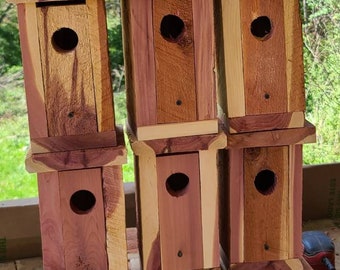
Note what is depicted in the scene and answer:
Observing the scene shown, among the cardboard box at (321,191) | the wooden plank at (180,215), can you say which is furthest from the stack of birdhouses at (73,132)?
the cardboard box at (321,191)

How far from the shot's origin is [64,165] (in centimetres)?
175

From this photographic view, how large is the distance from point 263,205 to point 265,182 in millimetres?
105

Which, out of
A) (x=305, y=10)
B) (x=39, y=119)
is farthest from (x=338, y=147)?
(x=39, y=119)

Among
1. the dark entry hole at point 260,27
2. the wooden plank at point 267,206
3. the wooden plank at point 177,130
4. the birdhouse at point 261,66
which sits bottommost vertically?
the wooden plank at point 267,206

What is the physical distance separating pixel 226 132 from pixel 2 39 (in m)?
2.36

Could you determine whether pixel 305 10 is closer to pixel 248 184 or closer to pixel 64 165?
pixel 248 184

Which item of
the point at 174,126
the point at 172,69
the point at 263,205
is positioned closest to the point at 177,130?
the point at 174,126

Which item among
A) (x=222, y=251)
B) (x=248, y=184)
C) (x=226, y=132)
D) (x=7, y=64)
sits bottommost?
(x=222, y=251)

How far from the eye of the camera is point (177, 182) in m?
2.00

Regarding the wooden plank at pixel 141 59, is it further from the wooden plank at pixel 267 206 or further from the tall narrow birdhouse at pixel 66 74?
the wooden plank at pixel 267 206

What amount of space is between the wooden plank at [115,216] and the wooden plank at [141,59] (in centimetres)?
16

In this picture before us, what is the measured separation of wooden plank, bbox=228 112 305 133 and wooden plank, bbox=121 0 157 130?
0.83 ft

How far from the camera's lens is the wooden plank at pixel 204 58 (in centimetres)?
173

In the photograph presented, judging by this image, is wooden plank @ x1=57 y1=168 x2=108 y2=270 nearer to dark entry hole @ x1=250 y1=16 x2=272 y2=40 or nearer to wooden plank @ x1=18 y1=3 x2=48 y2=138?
wooden plank @ x1=18 y1=3 x2=48 y2=138
